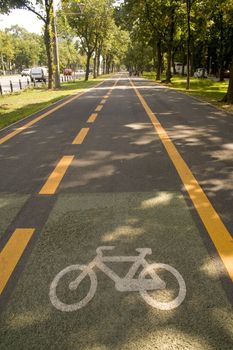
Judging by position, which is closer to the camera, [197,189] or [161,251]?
[161,251]

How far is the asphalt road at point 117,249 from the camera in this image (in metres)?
2.47

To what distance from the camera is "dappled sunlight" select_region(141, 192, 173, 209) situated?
4477 millimetres

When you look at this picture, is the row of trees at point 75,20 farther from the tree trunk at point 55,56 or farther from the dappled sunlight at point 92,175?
the dappled sunlight at point 92,175

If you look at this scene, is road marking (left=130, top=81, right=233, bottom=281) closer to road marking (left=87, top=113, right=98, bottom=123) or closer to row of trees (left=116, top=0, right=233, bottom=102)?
road marking (left=87, top=113, right=98, bottom=123)

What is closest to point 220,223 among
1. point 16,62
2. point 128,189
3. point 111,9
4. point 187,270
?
point 187,270

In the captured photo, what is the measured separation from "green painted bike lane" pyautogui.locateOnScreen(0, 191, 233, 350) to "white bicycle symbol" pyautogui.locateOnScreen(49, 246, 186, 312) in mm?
38

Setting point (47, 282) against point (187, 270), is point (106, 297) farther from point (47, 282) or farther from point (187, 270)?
point (187, 270)

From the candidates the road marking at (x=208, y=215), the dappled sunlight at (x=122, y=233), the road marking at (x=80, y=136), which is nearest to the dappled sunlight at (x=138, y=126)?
the road marking at (x=80, y=136)

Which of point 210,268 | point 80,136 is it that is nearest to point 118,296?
point 210,268

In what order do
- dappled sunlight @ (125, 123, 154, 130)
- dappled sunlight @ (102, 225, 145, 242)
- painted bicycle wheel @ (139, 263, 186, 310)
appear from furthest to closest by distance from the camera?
dappled sunlight @ (125, 123, 154, 130)
dappled sunlight @ (102, 225, 145, 242)
painted bicycle wheel @ (139, 263, 186, 310)

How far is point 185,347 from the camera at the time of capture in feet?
7.54

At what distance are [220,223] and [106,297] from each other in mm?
1751

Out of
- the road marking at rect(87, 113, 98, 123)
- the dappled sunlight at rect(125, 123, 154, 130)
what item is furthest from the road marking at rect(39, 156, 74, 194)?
the road marking at rect(87, 113, 98, 123)

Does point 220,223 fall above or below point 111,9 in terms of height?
below
